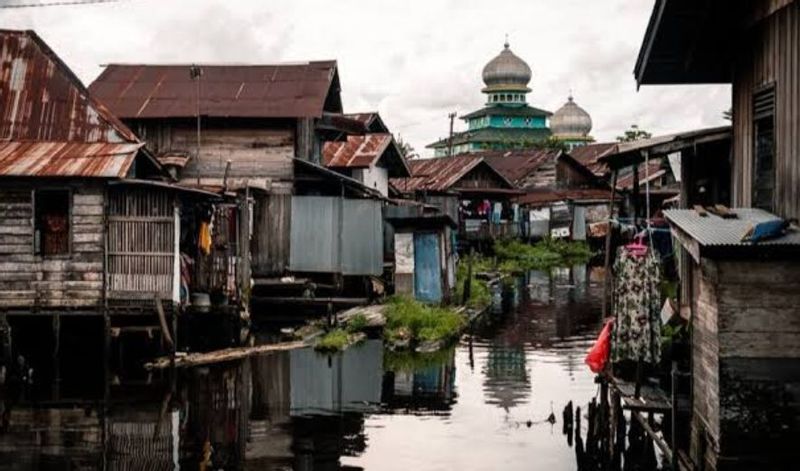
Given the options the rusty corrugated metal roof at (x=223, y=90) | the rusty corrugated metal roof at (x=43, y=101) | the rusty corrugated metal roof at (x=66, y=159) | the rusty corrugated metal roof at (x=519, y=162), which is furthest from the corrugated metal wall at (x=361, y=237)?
the rusty corrugated metal roof at (x=519, y=162)

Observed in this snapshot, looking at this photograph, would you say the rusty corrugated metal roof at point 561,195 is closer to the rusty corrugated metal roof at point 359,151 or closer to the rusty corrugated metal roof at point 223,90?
the rusty corrugated metal roof at point 359,151

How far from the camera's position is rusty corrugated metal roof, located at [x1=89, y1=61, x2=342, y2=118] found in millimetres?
28703

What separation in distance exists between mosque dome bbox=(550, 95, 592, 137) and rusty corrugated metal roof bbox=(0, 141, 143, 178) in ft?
213

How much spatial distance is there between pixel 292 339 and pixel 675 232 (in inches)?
526

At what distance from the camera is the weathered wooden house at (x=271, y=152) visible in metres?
27.7

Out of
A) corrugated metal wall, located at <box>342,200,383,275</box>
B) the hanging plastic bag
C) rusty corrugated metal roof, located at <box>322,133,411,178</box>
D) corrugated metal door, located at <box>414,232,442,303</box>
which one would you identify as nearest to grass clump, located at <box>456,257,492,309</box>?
corrugated metal door, located at <box>414,232,442,303</box>

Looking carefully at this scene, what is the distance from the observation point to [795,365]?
9406 mm

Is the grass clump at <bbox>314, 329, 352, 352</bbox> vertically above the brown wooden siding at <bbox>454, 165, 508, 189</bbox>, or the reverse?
the brown wooden siding at <bbox>454, 165, 508, 189</bbox>

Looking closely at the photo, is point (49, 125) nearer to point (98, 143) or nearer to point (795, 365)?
point (98, 143)

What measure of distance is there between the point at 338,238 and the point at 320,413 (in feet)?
36.9

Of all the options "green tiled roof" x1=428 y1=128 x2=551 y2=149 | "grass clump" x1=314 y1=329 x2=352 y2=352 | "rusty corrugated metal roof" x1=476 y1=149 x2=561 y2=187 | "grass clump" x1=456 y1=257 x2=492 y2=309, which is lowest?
"grass clump" x1=314 y1=329 x2=352 y2=352

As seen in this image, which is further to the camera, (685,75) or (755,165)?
(685,75)

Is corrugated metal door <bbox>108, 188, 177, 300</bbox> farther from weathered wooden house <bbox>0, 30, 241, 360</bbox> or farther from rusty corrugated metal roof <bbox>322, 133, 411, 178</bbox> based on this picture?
rusty corrugated metal roof <bbox>322, 133, 411, 178</bbox>

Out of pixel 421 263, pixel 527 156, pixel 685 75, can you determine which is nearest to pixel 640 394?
pixel 685 75
